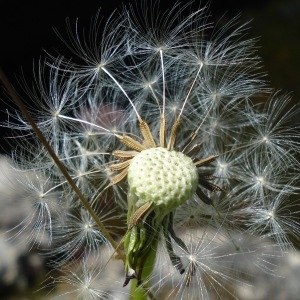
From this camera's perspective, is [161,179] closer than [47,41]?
Yes

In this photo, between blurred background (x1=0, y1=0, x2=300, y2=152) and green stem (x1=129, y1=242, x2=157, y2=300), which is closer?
green stem (x1=129, y1=242, x2=157, y2=300)

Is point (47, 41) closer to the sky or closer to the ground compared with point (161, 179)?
closer to the ground

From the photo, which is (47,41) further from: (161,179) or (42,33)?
(161,179)

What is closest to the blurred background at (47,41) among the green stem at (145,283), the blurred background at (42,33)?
the blurred background at (42,33)

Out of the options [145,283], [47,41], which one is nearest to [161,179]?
[145,283]

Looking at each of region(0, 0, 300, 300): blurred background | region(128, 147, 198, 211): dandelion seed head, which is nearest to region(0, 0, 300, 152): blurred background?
region(0, 0, 300, 300): blurred background

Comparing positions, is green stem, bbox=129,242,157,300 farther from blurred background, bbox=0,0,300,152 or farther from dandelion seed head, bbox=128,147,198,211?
blurred background, bbox=0,0,300,152

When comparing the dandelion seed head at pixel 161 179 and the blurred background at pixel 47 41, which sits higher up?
the dandelion seed head at pixel 161 179

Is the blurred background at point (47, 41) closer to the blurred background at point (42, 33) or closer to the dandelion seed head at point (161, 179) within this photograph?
the blurred background at point (42, 33)

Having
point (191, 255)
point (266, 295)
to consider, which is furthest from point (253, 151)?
point (266, 295)
